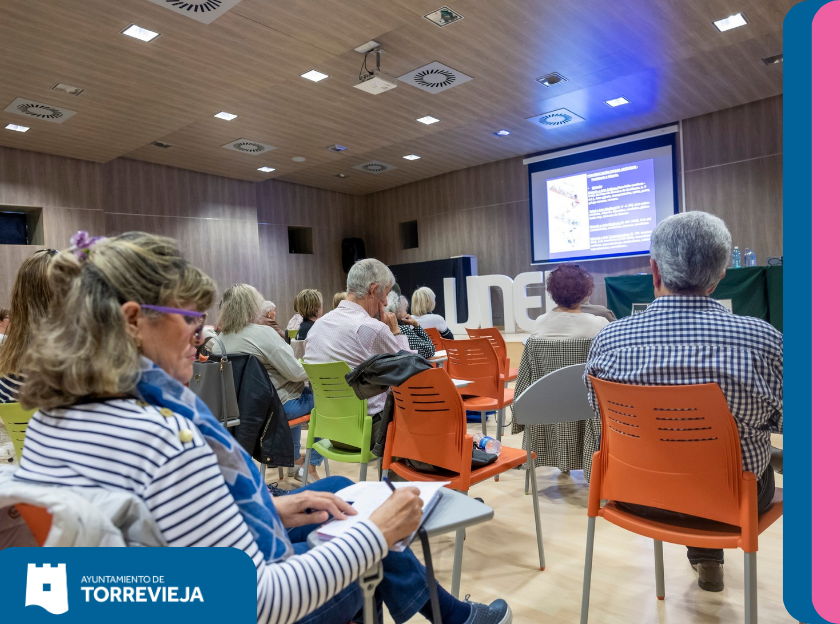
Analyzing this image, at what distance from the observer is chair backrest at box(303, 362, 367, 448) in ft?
9.26

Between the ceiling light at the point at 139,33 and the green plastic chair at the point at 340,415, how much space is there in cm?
339

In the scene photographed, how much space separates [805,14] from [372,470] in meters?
3.53

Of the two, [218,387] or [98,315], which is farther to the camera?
[218,387]

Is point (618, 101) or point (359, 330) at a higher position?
point (618, 101)

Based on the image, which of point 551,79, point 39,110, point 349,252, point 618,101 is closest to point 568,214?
point 618,101

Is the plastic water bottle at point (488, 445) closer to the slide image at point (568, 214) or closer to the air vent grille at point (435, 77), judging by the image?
the air vent grille at point (435, 77)

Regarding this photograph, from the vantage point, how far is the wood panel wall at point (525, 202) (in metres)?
7.82

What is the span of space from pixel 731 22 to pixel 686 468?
505 centimetres

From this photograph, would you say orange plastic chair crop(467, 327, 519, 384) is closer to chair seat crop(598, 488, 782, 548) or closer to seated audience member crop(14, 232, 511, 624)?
chair seat crop(598, 488, 782, 548)

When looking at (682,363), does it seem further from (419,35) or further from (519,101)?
(519,101)

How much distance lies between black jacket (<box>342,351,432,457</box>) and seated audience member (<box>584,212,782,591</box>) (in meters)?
0.68

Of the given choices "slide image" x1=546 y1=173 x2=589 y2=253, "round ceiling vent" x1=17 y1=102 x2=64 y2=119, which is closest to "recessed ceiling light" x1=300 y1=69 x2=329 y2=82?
"round ceiling vent" x1=17 y1=102 x2=64 y2=119

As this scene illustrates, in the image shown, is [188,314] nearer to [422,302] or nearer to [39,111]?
[422,302]

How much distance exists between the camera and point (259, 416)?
3156 millimetres
